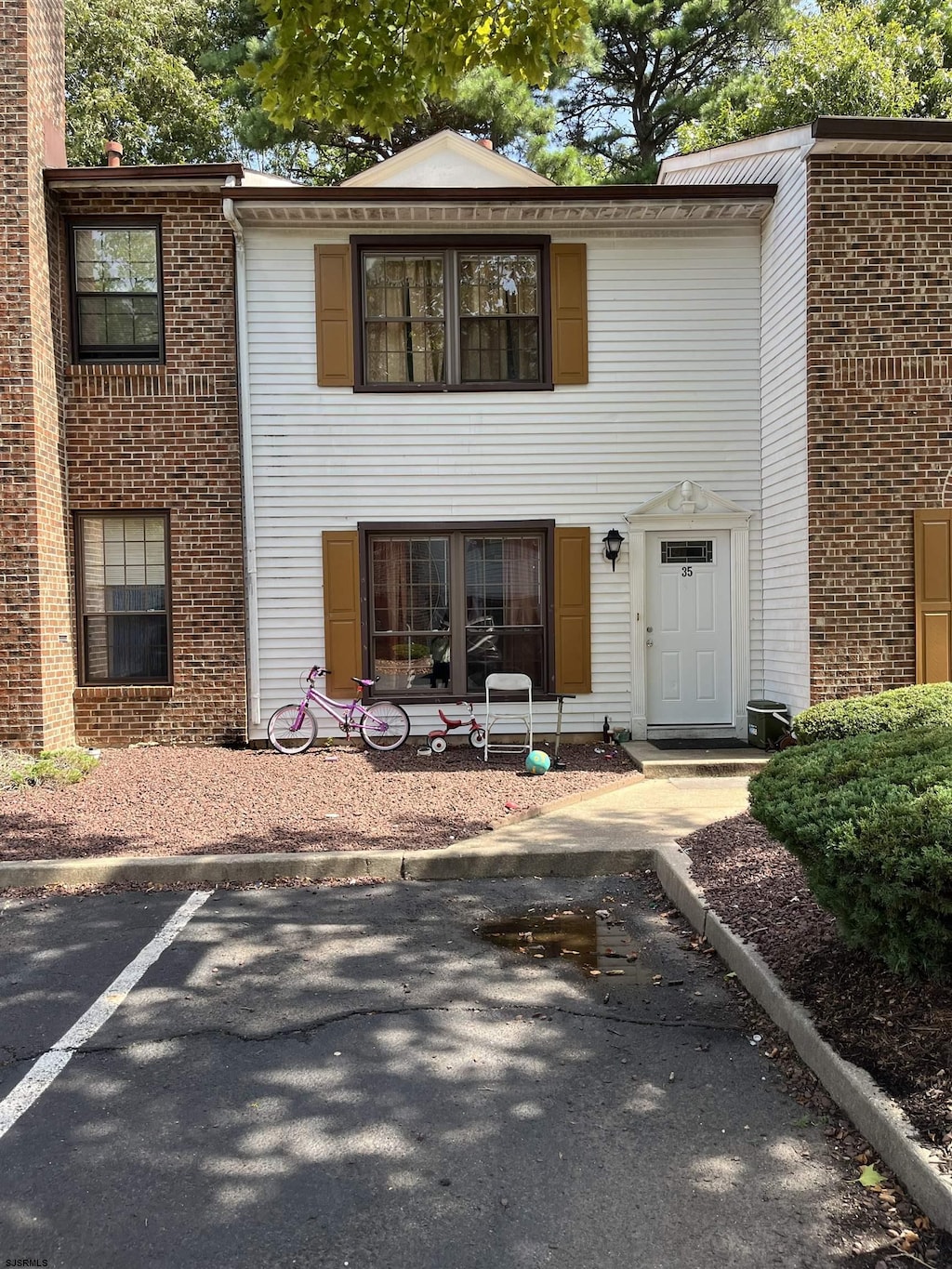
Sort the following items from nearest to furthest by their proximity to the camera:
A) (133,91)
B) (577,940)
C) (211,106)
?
(577,940) < (133,91) < (211,106)

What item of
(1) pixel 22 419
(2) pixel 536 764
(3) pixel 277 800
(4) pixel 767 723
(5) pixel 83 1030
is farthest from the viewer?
(4) pixel 767 723

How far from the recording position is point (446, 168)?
1092 centimetres

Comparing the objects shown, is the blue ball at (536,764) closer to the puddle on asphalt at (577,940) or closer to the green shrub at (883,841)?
the puddle on asphalt at (577,940)

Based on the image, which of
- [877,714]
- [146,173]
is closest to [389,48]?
[146,173]

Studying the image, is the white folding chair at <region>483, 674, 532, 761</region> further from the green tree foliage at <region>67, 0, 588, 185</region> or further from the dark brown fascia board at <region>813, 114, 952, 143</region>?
the green tree foliage at <region>67, 0, 588, 185</region>

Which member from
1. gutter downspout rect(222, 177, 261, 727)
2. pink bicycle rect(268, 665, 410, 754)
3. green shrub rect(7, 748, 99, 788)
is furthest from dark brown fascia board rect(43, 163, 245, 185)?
green shrub rect(7, 748, 99, 788)

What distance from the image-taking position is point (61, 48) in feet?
35.2

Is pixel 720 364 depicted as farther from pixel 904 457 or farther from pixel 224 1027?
pixel 224 1027

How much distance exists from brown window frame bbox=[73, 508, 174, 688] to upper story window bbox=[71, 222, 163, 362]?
171 centimetres

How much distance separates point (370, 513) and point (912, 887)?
8025 millimetres

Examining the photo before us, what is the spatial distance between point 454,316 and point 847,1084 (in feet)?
29.6

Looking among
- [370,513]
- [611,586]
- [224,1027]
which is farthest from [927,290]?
[224,1027]

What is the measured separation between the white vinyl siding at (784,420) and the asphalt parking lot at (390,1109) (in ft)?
18.3

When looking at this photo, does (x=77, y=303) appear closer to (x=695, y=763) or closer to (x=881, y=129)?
(x=695, y=763)
